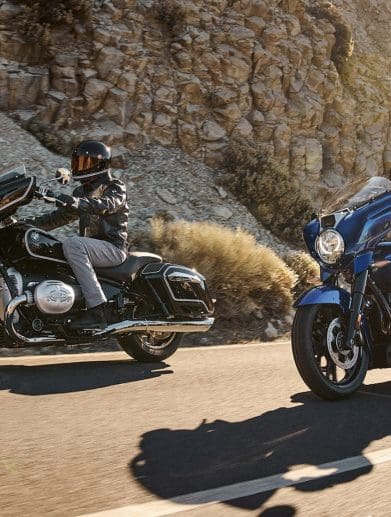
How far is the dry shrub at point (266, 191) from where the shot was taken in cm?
1814

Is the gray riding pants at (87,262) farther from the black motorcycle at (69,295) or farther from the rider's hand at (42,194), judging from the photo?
the rider's hand at (42,194)

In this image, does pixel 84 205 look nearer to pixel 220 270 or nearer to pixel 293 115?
pixel 220 270

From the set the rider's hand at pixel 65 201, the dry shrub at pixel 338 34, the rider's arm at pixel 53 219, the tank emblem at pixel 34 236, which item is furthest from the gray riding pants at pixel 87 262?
the dry shrub at pixel 338 34

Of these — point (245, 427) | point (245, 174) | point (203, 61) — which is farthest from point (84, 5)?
point (245, 427)

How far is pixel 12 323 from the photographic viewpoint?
605cm

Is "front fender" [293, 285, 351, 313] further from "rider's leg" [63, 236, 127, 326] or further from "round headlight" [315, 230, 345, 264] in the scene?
"rider's leg" [63, 236, 127, 326]

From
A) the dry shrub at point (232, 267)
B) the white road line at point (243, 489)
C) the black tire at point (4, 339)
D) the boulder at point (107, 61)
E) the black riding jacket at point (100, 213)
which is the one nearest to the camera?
the white road line at point (243, 489)

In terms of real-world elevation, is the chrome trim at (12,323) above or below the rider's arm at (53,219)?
below

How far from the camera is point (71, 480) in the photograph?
337cm

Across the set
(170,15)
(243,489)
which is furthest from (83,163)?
(170,15)

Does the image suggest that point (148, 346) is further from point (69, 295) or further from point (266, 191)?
point (266, 191)

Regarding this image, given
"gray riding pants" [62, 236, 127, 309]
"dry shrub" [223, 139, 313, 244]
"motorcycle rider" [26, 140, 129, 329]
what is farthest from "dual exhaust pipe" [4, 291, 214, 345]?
"dry shrub" [223, 139, 313, 244]

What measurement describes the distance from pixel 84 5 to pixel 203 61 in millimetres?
3540

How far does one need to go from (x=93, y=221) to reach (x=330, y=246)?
2.86 m
